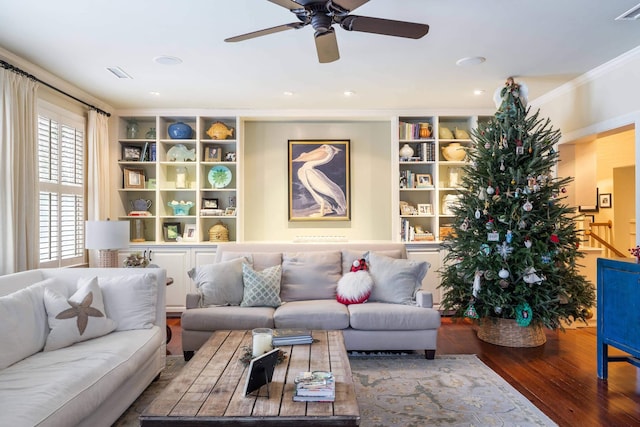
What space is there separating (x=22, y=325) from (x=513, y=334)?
3.97 m

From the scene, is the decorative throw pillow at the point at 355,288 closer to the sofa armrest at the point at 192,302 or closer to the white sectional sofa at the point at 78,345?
the sofa armrest at the point at 192,302

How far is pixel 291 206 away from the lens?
222 inches

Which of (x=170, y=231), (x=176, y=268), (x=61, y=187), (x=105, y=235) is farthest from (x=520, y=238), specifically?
(x=61, y=187)

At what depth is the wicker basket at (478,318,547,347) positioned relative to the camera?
396 centimetres

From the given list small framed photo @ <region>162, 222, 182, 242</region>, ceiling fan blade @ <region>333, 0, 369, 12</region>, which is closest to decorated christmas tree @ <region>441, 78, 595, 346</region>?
ceiling fan blade @ <region>333, 0, 369, 12</region>

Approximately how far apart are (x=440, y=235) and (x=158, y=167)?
12.6 ft

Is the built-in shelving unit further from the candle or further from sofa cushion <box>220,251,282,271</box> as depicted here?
the candle

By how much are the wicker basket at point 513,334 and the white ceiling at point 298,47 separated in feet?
8.08

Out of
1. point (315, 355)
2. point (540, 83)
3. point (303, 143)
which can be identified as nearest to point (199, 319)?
point (315, 355)

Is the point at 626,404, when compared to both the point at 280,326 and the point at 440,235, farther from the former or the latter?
the point at 440,235

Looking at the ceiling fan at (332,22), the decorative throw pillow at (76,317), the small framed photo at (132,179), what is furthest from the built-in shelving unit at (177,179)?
the ceiling fan at (332,22)

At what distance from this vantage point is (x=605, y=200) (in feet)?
24.5

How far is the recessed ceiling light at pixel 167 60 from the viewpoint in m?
3.61

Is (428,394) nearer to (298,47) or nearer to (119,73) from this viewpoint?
(298,47)
